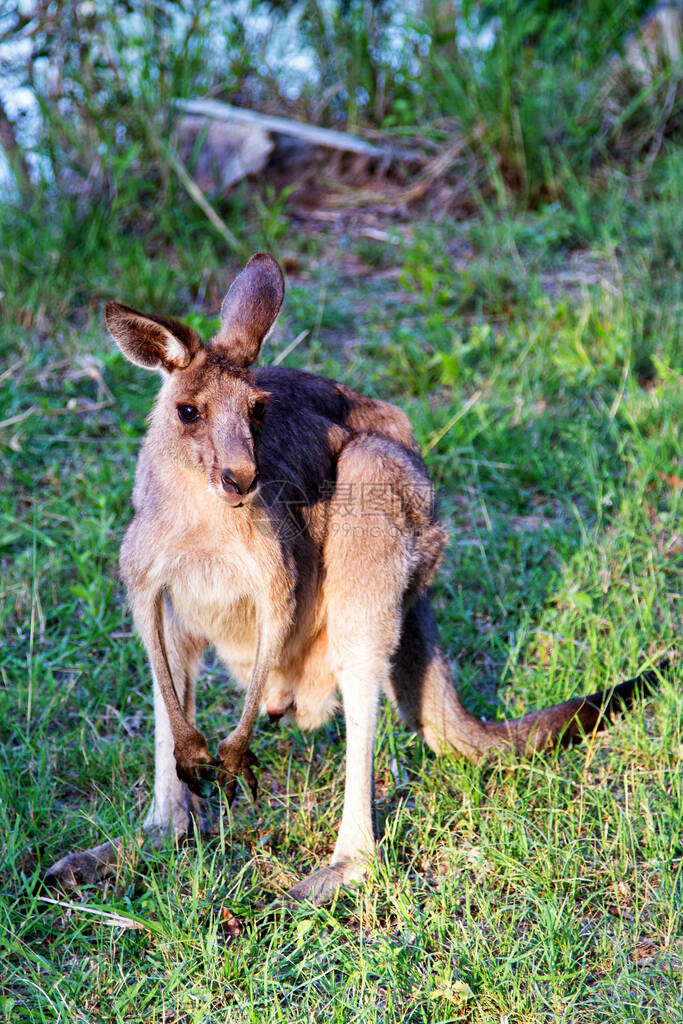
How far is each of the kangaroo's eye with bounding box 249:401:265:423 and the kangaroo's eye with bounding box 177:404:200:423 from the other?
13cm

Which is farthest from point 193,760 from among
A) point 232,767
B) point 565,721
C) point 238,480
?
point 565,721

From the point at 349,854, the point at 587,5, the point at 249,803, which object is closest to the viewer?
the point at 349,854

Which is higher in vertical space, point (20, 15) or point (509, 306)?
point (20, 15)

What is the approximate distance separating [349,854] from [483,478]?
190 centimetres

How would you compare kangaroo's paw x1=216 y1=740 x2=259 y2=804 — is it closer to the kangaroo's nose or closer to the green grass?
the green grass

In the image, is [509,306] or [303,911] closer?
[303,911]

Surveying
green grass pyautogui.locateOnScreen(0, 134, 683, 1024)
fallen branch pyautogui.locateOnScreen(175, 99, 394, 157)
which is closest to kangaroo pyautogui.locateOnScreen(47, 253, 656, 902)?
green grass pyautogui.locateOnScreen(0, 134, 683, 1024)

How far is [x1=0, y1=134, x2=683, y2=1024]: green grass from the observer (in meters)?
2.38

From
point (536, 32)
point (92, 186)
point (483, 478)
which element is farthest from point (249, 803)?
point (536, 32)

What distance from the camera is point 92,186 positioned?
221 inches

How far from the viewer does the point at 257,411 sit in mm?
2607

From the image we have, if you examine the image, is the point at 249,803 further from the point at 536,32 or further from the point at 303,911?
the point at 536,32

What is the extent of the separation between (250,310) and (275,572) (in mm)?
693

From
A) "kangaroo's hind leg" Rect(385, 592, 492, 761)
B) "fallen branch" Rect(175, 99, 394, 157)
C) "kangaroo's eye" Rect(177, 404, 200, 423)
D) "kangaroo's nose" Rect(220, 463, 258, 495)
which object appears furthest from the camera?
"fallen branch" Rect(175, 99, 394, 157)
